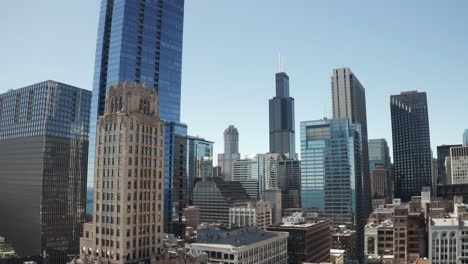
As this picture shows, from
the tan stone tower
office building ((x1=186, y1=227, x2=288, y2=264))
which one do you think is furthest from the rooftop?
the tan stone tower

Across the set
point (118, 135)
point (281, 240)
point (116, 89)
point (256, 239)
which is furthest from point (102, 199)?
point (281, 240)

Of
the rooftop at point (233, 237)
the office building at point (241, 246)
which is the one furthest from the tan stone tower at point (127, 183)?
the rooftop at point (233, 237)

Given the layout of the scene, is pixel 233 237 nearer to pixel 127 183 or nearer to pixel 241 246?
pixel 241 246

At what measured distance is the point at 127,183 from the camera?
115m

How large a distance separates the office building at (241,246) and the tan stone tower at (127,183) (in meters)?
28.0

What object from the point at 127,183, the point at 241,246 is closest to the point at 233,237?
the point at 241,246

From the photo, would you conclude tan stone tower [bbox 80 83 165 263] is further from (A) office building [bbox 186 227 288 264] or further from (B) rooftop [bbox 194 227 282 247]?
(B) rooftop [bbox 194 227 282 247]

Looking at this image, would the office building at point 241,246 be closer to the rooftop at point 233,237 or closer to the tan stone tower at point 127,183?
the rooftop at point 233,237

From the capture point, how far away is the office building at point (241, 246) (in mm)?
146837

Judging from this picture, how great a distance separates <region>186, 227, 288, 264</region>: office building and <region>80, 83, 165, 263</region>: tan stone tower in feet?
91.8

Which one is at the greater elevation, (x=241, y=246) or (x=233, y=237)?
(x=233, y=237)

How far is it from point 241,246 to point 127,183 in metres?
52.9

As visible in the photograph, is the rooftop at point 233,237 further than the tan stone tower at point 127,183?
Yes

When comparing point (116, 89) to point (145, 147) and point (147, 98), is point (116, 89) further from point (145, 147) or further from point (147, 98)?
point (145, 147)
